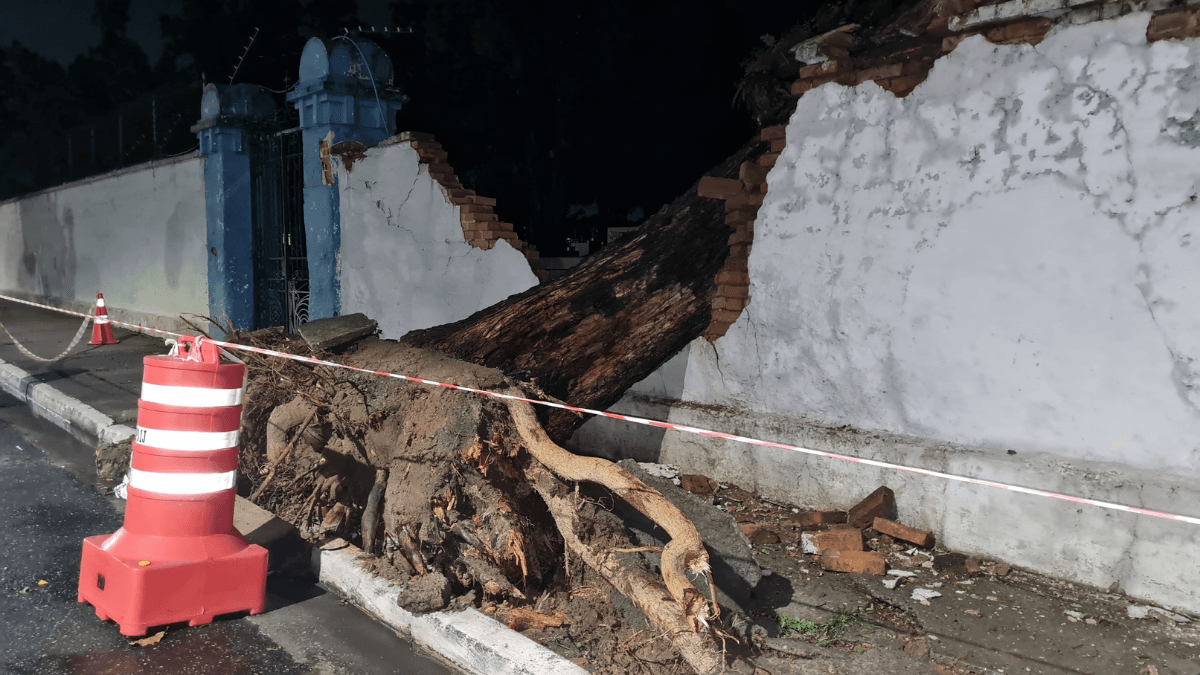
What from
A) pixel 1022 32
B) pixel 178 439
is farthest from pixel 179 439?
pixel 1022 32

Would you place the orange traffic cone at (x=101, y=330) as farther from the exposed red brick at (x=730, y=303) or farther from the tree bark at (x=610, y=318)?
the exposed red brick at (x=730, y=303)

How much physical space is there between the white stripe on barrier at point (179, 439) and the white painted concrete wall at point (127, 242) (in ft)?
28.4

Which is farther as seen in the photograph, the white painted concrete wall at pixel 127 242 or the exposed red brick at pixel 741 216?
the white painted concrete wall at pixel 127 242

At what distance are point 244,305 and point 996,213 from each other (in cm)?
952

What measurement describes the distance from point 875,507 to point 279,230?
8510 mm

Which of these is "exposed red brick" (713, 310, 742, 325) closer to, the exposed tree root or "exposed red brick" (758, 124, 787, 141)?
"exposed red brick" (758, 124, 787, 141)

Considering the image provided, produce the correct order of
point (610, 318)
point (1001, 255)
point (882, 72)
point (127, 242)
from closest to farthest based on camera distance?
1. point (1001, 255)
2. point (882, 72)
3. point (610, 318)
4. point (127, 242)

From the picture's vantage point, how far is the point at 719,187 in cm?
534

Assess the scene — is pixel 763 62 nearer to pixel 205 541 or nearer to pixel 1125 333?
pixel 1125 333

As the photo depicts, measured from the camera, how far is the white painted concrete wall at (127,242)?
11.7m

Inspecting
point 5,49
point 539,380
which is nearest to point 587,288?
point 539,380

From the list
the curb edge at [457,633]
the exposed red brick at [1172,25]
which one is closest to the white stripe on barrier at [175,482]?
the curb edge at [457,633]

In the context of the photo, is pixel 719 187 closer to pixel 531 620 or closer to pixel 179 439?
pixel 531 620

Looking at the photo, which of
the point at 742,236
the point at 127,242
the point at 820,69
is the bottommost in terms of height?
the point at 742,236
